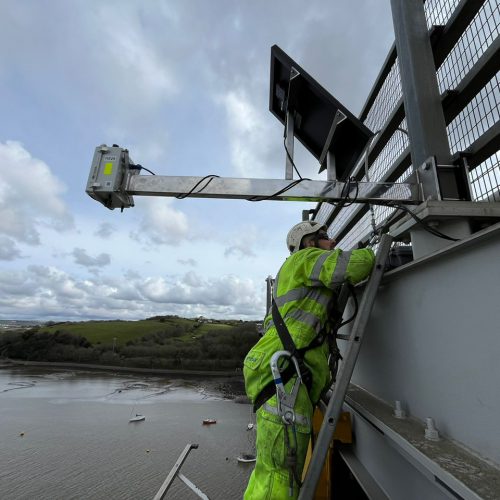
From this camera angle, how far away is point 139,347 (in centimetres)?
3397

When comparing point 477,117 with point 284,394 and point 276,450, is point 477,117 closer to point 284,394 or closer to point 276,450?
point 284,394

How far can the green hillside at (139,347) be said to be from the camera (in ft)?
102

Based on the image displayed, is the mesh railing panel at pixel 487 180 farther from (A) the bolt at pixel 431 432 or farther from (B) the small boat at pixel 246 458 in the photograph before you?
(B) the small boat at pixel 246 458

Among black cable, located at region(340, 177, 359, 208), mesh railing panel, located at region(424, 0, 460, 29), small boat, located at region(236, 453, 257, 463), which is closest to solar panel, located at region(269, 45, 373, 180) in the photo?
black cable, located at region(340, 177, 359, 208)

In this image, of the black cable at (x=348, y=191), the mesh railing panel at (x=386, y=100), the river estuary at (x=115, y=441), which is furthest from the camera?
the river estuary at (x=115, y=441)

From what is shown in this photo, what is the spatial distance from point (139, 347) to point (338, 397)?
119 feet

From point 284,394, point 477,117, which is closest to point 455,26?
point 477,117

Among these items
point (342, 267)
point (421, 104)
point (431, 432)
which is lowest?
point (431, 432)

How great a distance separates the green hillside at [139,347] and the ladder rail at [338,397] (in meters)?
29.7

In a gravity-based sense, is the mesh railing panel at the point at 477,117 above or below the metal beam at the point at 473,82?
below

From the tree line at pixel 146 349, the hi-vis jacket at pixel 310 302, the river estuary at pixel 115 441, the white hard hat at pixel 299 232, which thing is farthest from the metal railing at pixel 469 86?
the tree line at pixel 146 349

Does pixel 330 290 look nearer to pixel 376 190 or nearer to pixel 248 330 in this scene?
pixel 376 190

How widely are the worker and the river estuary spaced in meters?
7.11

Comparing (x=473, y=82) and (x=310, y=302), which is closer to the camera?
(x=310, y=302)
